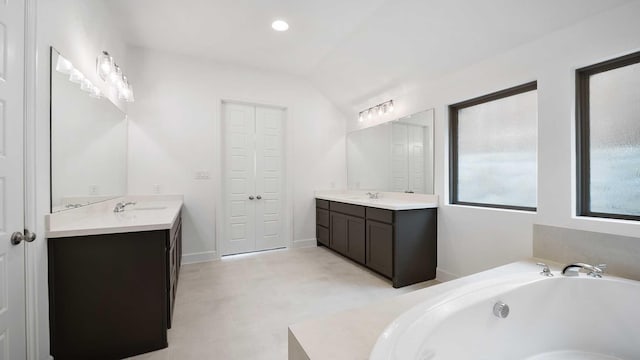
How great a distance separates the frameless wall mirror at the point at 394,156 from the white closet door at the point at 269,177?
3.86 feet

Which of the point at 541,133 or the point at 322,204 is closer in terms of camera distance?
the point at 541,133

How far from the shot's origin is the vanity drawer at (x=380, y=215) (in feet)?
8.80

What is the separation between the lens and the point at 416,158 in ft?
10.4

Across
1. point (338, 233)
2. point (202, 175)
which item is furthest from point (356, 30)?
point (202, 175)

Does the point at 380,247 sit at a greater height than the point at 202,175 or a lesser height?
lesser

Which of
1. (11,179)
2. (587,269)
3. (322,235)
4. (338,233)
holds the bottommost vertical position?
(322,235)

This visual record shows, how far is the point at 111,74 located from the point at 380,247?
3077 mm

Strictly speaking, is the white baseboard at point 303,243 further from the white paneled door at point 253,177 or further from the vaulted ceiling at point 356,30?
the vaulted ceiling at point 356,30

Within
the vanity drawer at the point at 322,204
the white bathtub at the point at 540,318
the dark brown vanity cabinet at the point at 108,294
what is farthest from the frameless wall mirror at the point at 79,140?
the vanity drawer at the point at 322,204

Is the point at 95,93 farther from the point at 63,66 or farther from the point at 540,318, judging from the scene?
the point at 540,318

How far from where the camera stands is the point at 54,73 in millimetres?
1579

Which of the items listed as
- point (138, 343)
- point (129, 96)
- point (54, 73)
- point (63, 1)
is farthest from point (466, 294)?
point (129, 96)

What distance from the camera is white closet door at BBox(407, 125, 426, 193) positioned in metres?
3.05

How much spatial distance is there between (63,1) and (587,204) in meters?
3.77
